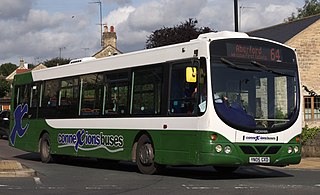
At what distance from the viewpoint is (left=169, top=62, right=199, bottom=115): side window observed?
12992mm

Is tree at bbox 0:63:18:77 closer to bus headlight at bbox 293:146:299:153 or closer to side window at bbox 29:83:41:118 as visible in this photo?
side window at bbox 29:83:41:118

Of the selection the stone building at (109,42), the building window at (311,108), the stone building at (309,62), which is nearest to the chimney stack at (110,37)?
the stone building at (109,42)

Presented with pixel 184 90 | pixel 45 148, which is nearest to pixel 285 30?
pixel 45 148

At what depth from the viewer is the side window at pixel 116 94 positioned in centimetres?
1547

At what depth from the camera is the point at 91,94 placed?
56.1 feet

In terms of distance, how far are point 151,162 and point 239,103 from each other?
9.23 ft

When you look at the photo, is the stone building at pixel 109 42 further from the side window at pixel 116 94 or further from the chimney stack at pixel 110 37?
the side window at pixel 116 94

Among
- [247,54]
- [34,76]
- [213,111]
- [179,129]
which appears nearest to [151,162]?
[179,129]

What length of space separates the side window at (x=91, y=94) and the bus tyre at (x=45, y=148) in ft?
8.71

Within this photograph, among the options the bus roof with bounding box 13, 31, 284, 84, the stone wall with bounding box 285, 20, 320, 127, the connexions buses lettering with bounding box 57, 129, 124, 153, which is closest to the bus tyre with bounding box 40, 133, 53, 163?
the connexions buses lettering with bounding box 57, 129, 124, 153

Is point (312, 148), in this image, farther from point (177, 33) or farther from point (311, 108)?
point (177, 33)

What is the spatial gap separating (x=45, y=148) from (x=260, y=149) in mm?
8868

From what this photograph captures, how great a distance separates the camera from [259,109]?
43.6 ft

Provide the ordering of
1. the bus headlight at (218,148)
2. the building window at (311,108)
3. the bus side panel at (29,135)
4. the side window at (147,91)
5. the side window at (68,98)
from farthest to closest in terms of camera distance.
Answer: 1. the building window at (311,108)
2. the bus side panel at (29,135)
3. the side window at (68,98)
4. the side window at (147,91)
5. the bus headlight at (218,148)
